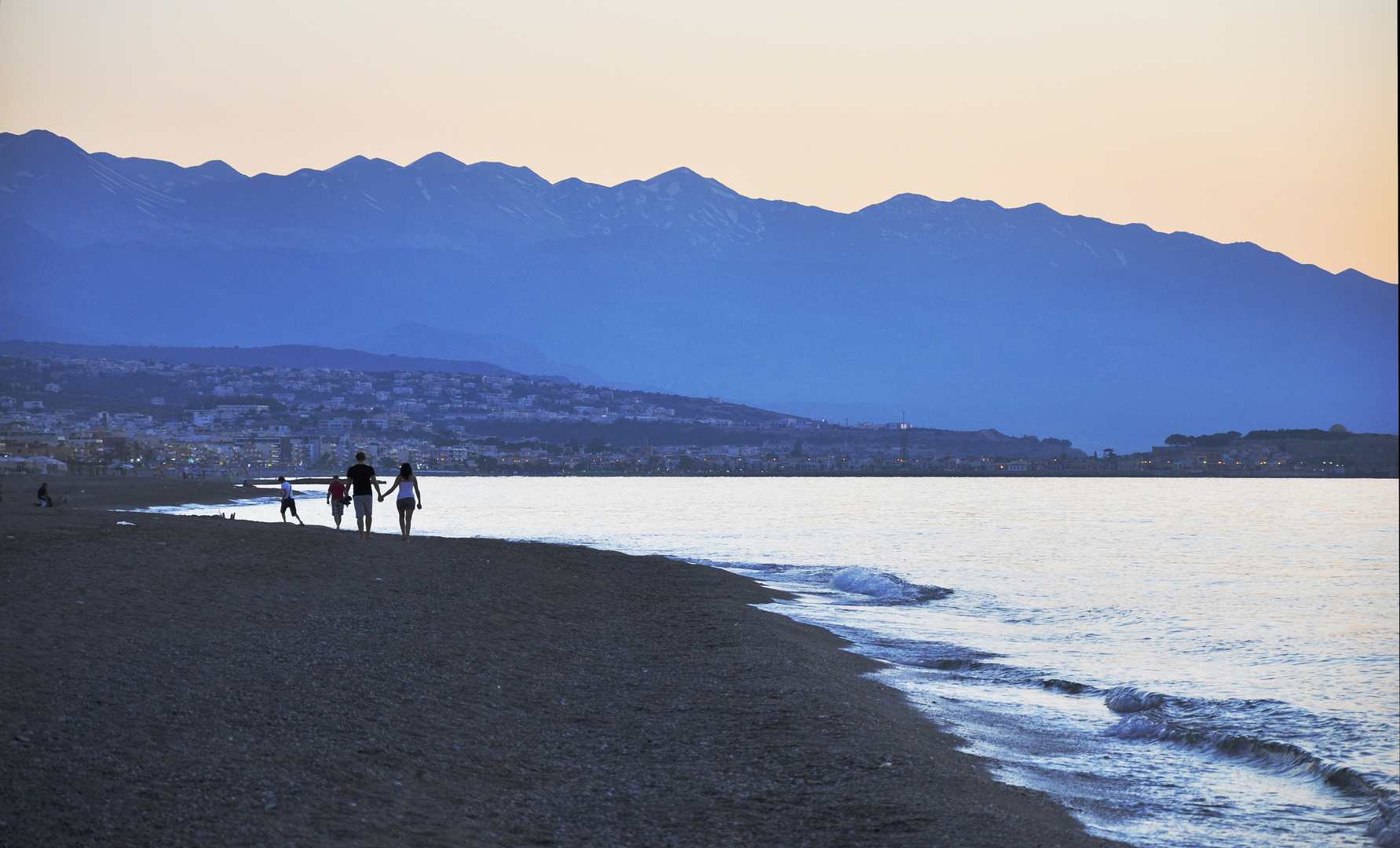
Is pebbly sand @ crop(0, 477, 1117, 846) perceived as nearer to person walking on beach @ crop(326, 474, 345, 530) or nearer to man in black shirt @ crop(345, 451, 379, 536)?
man in black shirt @ crop(345, 451, 379, 536)

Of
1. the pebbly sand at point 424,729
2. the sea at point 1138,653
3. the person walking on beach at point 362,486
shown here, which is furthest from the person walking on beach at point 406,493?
the pebbly sand at point 424,729

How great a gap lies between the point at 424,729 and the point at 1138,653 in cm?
1473

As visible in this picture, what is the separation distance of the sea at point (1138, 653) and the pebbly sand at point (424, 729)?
1.29 m

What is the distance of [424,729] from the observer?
9.05 m

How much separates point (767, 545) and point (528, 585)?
2797cm

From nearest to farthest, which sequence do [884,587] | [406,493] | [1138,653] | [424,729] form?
[424,729], [1138,653], [406,493], [884,587]

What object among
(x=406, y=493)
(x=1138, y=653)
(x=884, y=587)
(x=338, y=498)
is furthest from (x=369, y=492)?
(x=1138, y=653)

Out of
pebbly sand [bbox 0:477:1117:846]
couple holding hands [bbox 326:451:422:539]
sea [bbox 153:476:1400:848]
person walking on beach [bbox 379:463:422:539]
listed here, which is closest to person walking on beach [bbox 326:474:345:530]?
couple holding hands [bbox 326:451:422:539]

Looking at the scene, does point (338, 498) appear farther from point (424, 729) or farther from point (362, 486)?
point (424, 729)

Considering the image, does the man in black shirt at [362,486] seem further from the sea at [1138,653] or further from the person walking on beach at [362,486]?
the sea at [1138,653]

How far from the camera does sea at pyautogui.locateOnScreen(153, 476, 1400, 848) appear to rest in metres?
10.4

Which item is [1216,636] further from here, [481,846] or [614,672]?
[481,846]

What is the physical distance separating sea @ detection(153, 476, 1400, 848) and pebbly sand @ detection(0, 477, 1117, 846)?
1.29 m

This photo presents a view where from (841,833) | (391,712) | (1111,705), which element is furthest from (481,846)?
(1111,705)
